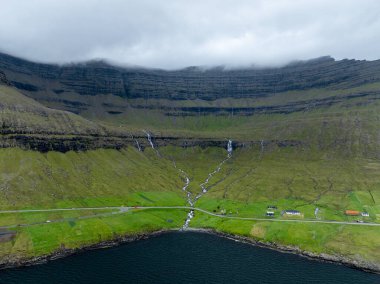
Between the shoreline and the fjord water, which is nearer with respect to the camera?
the fjord water

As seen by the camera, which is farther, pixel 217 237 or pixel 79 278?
pixel 217 237

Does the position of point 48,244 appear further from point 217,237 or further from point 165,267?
point 217,237

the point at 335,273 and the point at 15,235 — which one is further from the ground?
the point at 15,235

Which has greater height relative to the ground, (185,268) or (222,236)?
(185,268)

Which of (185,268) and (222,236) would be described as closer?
(185,268)

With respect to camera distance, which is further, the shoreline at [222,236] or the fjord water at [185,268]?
the shoreline at [222,236]

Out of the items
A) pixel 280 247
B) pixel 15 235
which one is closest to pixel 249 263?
pixel 280 247

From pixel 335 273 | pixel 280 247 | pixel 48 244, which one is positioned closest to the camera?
pixel 335 273

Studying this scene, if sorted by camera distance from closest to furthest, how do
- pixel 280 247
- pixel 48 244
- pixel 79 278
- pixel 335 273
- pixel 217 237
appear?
1. pixel 79 278
2. pixel 335 273
3. pixel 48 244
4. pixel 280 247
5. pixel 217 237
